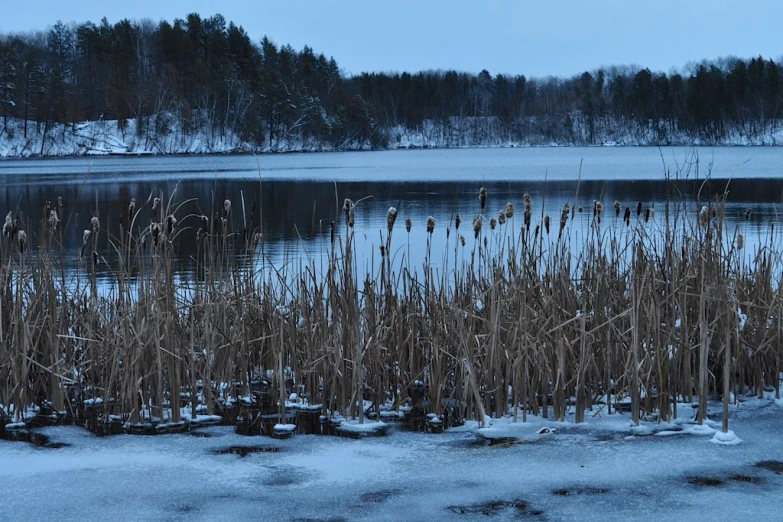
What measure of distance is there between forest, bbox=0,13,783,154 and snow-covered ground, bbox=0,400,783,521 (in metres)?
73.2

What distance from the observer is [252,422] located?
4.33m

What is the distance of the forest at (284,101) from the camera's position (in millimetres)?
77125

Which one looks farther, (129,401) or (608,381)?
(608,381)

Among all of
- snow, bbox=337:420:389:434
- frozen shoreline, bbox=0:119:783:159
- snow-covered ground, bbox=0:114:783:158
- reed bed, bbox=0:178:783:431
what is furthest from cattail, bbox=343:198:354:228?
snow-covered ground, bbox=0:114:783:158

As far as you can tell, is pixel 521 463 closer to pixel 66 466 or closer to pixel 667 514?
pixel 667 514

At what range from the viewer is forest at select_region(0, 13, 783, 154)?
7712cm

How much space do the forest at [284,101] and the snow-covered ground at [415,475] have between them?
240 feet

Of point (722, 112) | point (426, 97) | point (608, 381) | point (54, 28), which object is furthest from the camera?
point (426, 97)

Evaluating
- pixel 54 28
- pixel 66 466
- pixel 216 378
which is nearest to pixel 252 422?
pixel 216 378

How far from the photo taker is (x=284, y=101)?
8462 cm

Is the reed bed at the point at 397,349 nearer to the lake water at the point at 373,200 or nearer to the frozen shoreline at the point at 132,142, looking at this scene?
the lake water at the point at 373,200

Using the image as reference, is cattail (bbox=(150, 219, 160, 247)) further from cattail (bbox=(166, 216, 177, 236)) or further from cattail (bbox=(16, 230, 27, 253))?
cattail (bbox=(16, 230, 27, 253))

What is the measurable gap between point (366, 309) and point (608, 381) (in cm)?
137

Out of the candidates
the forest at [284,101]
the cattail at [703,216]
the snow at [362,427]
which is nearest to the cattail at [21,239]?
the snow at [362,427]
